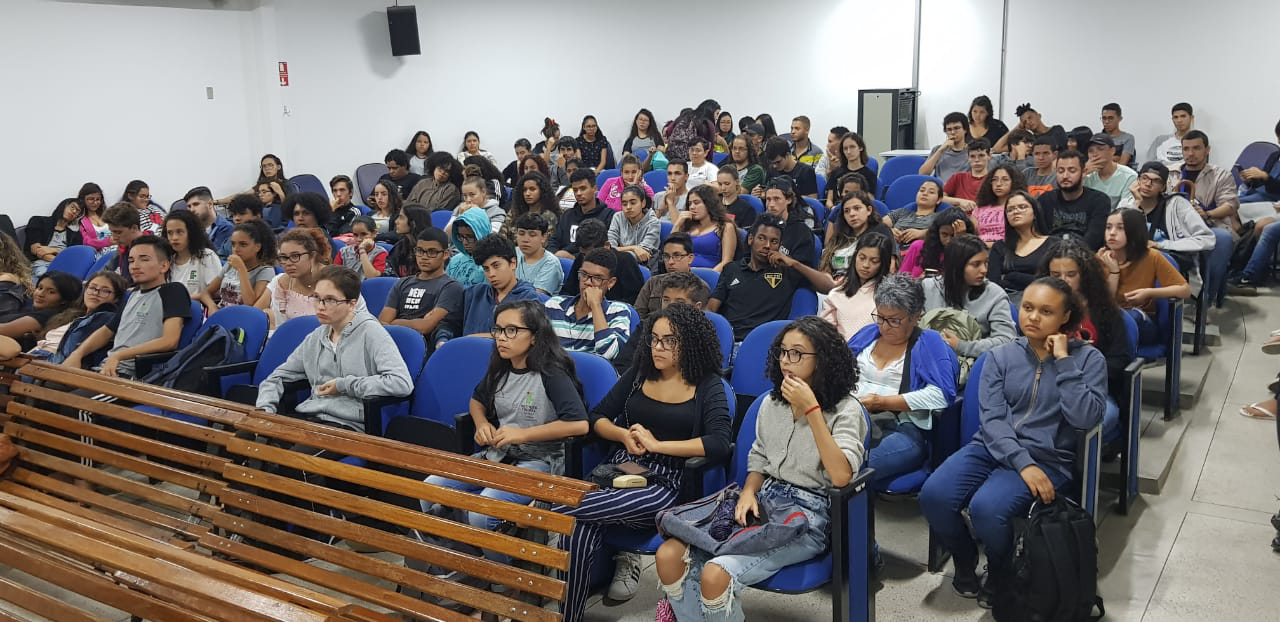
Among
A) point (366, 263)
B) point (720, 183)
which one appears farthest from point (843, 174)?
point (366, 263)

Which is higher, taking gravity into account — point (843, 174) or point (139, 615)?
point (843, 174)

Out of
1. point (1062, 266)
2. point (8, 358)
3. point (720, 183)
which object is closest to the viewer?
point (1062, 266)

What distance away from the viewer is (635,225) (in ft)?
21.0

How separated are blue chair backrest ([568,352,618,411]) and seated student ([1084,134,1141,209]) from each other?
4.04m

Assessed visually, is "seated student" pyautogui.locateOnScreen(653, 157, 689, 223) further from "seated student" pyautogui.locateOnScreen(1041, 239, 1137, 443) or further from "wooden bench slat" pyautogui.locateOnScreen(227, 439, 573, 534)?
"wooden bench slat" pyautogui.locateOnScreen(227, 439, 573, 534)

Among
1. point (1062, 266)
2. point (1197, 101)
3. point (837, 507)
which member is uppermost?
point (1197, 101)

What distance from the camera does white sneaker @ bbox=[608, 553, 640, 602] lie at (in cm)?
331

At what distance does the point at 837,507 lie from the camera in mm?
2701

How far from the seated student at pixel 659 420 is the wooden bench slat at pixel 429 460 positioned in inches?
14.5

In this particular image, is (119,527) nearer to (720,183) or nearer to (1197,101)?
(720,183)

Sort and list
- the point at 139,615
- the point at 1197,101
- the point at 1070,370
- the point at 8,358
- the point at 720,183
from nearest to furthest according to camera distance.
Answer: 1. the point at 139,615
2. the point at 1070,370
3. the point at 8,358
4. the point at 720,183
5. the point at 1197,101

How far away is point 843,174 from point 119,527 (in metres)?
5.68

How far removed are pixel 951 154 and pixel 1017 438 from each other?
4.90m

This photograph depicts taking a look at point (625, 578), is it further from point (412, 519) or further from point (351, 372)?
point (351, 372)
